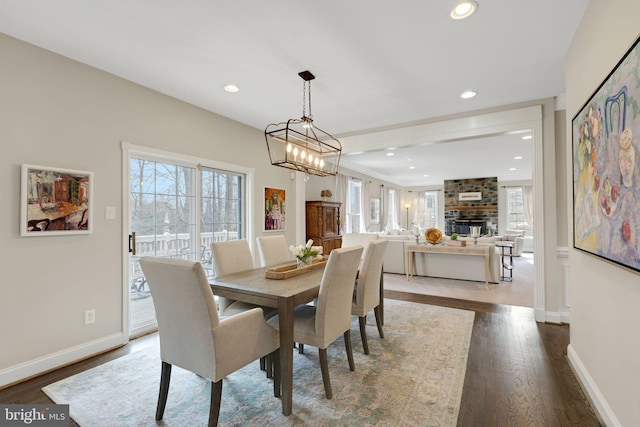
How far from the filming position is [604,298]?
183 centimetres

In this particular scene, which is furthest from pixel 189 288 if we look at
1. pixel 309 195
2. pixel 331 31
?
pixel 309 195

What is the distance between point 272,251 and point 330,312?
1525 mm

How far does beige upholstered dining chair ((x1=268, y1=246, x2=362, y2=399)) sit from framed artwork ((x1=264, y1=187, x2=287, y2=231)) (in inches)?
105

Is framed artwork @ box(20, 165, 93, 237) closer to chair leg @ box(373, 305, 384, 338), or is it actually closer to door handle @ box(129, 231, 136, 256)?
door handle @ box(129, 231, 136, 256)

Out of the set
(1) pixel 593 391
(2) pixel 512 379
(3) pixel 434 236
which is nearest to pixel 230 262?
(2) pixel 512 379

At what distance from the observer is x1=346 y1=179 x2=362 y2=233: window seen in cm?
816

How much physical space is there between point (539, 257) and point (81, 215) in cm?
482

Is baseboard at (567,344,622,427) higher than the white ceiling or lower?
lower

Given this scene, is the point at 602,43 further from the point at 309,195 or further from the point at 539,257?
the point at 309,195

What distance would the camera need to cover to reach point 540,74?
3.05m

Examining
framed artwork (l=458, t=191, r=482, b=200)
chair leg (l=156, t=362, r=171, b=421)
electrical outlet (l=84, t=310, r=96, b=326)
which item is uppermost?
framed artwork (l=458, t=191, r=482, b=200)

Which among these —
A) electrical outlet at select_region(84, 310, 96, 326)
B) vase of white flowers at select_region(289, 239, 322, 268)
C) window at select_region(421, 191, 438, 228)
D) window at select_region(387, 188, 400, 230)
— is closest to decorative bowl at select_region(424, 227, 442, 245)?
vase of white flowers at select_region(289, 239, 322, 268)

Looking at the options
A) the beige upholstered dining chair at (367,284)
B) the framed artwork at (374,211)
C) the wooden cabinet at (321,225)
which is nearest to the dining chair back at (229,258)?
the beige upholstered dining chair at (367,284)

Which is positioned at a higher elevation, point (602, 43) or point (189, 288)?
point (602, 43)
